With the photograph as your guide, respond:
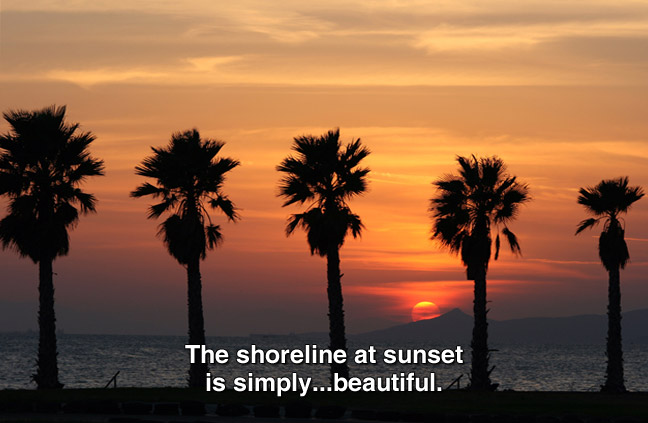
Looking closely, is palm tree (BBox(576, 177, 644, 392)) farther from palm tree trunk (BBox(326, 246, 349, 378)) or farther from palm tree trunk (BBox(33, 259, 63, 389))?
palm tree trunk (BBox(33, 259, 63, 389))

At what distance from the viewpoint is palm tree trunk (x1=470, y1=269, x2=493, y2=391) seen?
58.2 metres

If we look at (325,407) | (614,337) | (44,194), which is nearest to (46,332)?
(44,194)

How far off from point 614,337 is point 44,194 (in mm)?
36743

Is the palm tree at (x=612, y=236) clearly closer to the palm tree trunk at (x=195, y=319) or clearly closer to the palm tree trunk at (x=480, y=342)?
the palm tree trunk at (x=480, y=342)

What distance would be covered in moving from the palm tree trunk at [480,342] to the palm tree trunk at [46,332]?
966 inches

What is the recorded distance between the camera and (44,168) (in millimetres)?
56188

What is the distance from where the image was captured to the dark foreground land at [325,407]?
1467 inches

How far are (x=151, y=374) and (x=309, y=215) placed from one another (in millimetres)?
101976

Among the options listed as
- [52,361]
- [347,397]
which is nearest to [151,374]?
[52,361]

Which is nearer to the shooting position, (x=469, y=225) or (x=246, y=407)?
(x=246, y=407)

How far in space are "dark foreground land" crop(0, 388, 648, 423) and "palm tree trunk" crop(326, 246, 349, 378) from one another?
20.3 feet

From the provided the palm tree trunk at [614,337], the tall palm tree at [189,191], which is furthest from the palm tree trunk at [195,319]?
the palm tree trunk at [614,337]

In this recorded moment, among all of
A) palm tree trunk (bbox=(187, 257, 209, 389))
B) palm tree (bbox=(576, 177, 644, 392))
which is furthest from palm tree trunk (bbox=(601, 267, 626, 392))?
palm tree trunk (bbox=(187, 257, 209, 389))

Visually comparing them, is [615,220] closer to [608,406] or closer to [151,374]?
[608,406]
